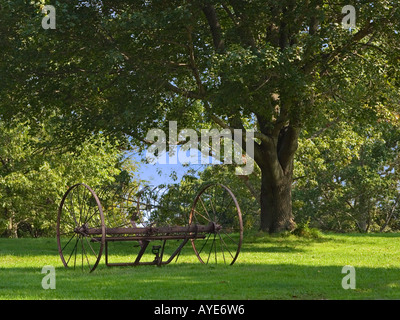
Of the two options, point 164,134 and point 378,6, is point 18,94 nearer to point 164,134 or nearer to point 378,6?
point 164,134

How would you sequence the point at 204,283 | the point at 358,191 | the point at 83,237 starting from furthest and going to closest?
1. the point at 358,191
2. the point at 83,237
3. the point at 204,283

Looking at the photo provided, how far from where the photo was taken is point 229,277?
41.3 ft

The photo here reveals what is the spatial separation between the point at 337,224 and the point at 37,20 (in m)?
29.6

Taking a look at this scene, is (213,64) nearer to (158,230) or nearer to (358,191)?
(158,230)

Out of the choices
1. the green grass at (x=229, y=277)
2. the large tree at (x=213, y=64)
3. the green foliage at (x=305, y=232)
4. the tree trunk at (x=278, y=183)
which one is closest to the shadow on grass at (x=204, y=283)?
the green grass at (x=229, y=277)

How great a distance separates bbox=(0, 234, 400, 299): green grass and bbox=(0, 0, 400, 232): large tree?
4597mm

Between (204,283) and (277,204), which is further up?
(277,204)

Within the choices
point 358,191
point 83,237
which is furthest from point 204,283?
point 358,191

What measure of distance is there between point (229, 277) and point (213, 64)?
7746mm

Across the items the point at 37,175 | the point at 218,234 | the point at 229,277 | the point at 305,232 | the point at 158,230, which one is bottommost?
the point at 305,232

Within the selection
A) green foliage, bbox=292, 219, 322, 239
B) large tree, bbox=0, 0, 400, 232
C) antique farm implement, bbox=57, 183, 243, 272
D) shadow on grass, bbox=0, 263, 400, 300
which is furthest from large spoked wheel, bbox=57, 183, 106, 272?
green foliage, bbox=292, 219, 322, 239

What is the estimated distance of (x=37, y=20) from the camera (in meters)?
18.4

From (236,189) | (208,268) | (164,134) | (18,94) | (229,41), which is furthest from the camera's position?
(236,189)

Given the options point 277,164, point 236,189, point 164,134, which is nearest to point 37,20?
point 164,134
